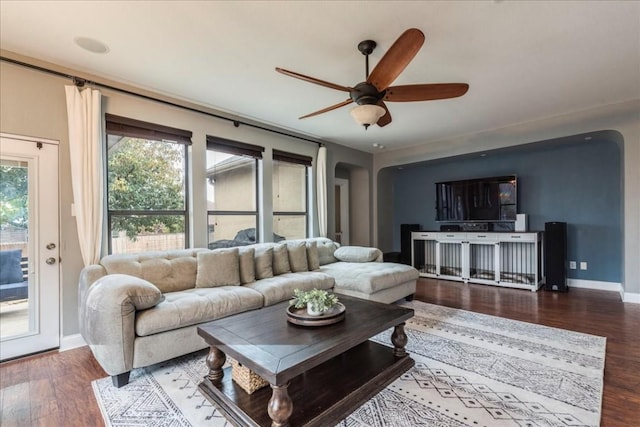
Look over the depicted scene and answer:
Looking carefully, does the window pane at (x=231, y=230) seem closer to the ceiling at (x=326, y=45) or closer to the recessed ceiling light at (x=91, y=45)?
the ceiling at (x=326, y=45)

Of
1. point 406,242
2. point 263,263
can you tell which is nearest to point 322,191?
point 263,263

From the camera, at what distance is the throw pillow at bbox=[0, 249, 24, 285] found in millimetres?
2620

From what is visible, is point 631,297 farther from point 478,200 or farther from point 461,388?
point 461,388

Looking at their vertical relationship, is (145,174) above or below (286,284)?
above

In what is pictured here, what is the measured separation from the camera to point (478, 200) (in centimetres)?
568

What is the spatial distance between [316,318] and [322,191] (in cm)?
353

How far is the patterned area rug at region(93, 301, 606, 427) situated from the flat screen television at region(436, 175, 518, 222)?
9.45 ft

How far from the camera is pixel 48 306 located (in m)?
2.78

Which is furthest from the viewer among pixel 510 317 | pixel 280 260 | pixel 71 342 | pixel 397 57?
pixel 280 260

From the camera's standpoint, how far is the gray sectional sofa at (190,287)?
2.17m

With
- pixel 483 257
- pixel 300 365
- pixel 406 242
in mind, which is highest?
pixel 406 242

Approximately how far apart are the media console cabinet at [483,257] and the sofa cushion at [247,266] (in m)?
3.78

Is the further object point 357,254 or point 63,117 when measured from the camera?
point 357,254

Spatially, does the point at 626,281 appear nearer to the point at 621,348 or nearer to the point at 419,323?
the point at 621,348
